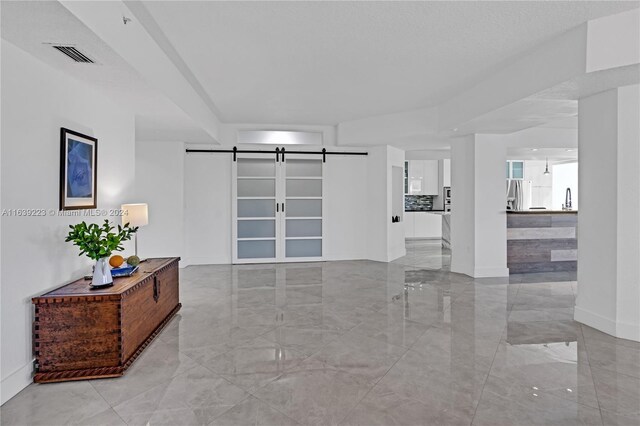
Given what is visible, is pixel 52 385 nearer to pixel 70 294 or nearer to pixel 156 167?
pixel 70 294

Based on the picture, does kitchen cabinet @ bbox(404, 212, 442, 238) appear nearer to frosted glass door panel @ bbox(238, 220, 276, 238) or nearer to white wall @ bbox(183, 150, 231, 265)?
frosted glass door panel @ bbox(238, 220, 276, 238)

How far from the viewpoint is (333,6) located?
2.82 meters

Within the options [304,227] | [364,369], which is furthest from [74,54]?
[304,227]

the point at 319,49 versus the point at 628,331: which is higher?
the point at 319,49

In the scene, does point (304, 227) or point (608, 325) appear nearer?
point (608, 325)

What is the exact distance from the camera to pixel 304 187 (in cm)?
753

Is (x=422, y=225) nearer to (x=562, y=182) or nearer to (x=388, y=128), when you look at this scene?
(x=562, y=182)

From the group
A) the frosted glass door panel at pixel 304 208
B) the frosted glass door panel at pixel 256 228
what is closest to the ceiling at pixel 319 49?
the frosted glass door panel at pixel 256 228

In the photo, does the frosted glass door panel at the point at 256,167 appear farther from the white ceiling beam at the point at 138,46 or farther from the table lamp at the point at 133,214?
the table lamp at the point at 133,214

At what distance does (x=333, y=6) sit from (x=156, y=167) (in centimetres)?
508

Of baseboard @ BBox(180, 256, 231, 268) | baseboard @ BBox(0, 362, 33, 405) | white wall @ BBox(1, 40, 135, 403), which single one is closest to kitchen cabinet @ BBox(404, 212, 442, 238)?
baseboard @ BBox(180, 256, 231, 268)

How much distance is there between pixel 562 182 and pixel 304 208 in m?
8.73

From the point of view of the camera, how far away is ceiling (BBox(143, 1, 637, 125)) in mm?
2873

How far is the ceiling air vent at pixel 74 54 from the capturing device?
8.05 ft
